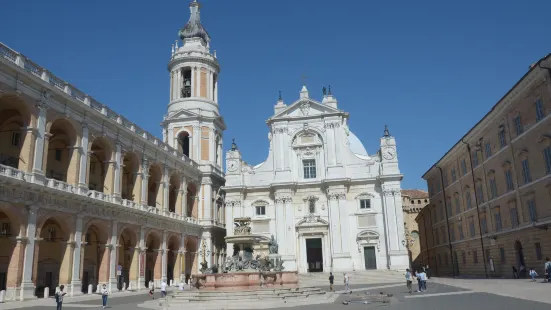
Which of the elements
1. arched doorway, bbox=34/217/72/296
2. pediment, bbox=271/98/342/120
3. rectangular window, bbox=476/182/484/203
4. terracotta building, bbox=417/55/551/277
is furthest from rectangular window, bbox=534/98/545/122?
arched doorway, bbox=34/217/72/296

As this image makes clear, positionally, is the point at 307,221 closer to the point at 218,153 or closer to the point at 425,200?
the point at 218,153

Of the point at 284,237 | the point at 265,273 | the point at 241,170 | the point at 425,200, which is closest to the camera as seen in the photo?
the point at 265,273

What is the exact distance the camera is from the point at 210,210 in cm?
5294

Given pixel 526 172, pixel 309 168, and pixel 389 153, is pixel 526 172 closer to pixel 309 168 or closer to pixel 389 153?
pixel 389 153

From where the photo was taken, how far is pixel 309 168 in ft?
172

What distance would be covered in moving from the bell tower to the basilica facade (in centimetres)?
13

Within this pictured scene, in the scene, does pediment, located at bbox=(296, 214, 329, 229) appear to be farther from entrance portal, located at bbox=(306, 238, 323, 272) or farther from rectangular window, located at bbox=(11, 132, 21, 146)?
rectangular window, located at bbox=(11, 132, 21, 146)

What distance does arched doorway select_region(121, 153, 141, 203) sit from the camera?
3997 centimetres

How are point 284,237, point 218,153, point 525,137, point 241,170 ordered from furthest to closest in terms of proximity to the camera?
point 218,153 < point 241,170 < point 284,237 < point 525,137

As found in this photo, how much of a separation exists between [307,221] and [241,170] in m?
9.62

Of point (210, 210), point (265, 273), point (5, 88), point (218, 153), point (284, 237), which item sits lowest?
point (265, 273)

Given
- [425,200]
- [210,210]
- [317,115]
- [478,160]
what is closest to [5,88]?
[210,210]

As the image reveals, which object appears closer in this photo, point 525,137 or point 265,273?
point 265,273

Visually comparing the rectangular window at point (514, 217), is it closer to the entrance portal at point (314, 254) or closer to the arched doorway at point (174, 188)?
the entrance portal at point (314, 254)
